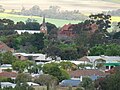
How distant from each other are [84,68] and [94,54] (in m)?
7.75

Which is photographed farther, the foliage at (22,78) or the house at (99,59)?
the house at (99,59)

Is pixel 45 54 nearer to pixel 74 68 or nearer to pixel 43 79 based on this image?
pixel 74 68

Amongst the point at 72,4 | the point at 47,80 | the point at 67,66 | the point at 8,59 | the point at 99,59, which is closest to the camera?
the point at 47,80

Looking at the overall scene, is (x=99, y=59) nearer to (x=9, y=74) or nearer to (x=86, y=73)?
(x=86, y=73)

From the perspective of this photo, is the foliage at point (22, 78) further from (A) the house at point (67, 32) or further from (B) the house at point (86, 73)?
(A) the house at point (67, 32)

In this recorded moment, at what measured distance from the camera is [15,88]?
31.8 meters

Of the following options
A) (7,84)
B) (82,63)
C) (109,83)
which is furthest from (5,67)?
(109,83)

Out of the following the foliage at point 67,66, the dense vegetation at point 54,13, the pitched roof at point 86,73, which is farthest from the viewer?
the dense vegetation at point 54,13

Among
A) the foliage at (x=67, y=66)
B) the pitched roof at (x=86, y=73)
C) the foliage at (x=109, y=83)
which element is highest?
the foliage at (x=109, y=83)

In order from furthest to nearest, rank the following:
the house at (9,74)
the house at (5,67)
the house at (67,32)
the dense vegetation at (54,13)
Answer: the dense vegetation at (54,13), the house at (67,32), the house at (5,67), the house at (9,74)

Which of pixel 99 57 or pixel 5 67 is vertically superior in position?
pixel 5 67

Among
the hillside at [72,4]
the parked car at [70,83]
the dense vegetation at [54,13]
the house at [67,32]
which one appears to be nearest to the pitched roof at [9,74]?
the parked car at [70,83]

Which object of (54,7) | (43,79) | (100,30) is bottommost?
(54,7)

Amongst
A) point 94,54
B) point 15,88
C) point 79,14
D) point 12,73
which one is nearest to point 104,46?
point 94,54
